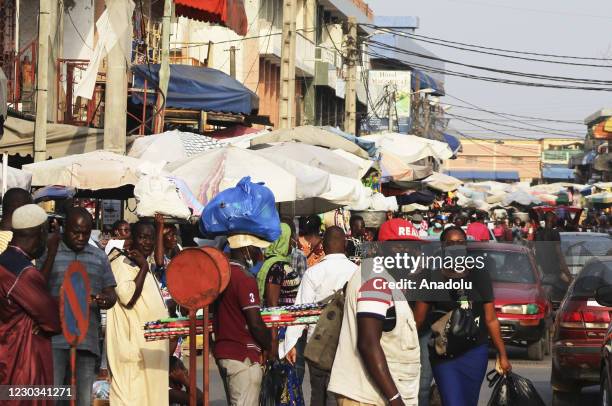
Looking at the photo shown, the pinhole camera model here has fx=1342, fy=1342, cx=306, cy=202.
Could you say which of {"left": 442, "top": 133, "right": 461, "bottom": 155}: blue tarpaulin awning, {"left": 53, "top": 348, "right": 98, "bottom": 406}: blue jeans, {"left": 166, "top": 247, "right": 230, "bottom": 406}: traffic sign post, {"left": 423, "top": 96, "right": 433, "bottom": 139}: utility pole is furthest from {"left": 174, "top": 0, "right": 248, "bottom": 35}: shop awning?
{"left": 423, "top": 96, "right": 433, "bottom": 139}: utility pole

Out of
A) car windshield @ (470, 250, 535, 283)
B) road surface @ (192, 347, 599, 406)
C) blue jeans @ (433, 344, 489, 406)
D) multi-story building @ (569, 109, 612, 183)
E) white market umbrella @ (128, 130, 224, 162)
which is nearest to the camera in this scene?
blue jeans @ (433, 344, 489, 406)

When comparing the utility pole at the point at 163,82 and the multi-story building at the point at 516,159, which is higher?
the utility pole at the point at 163,82

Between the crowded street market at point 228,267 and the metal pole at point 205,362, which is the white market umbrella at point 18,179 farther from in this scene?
the metal pole at point 205,362

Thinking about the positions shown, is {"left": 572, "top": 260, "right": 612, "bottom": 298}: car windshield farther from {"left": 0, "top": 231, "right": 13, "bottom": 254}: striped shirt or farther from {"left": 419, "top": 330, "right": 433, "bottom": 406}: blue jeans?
{"left": 0, "top": 231, "right": 13, "bottom": 254}: striped shirt

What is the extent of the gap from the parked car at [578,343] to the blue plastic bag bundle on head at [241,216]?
4726 mm

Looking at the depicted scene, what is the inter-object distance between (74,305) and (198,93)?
19235mm

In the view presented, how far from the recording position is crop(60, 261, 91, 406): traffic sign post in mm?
7641

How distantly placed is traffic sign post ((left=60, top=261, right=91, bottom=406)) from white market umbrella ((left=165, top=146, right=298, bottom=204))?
26.3 ft

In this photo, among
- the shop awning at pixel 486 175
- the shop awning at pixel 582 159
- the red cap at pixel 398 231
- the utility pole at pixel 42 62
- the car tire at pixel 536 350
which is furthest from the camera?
the shop awning at pixel 486 175

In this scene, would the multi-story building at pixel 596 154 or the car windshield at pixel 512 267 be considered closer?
the car windshield at pixel 512 267

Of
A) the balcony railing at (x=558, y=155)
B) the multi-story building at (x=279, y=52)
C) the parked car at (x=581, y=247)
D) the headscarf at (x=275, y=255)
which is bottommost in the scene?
the balcony railing at (x=558, y=155)

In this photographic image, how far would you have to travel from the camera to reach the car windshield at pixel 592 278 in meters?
13.1

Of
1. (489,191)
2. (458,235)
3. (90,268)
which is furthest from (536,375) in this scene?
(489,191)

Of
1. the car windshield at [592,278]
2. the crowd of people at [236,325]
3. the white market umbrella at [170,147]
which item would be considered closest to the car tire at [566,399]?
the car windshield at [592,278]
